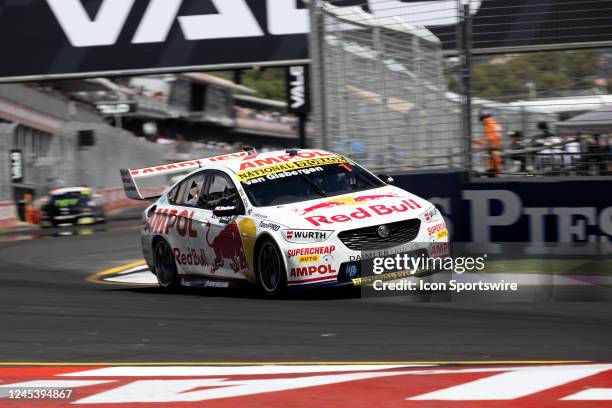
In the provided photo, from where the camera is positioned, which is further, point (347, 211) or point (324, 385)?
point (347, 211)

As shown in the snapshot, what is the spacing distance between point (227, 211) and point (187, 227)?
1126 millimetres

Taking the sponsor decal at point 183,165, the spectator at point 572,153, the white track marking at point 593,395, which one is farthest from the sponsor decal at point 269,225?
the white track marking at point 593,395

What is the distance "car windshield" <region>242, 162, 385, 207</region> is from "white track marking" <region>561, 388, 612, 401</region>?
586cm

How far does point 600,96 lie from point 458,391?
7.17 m

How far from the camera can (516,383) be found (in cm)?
586

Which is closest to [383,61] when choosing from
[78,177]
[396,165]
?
[396,165]

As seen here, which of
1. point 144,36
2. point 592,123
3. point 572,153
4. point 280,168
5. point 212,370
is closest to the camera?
point 212,370

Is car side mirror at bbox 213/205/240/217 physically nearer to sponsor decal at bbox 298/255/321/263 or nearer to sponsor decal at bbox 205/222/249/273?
sponsor decal at bbox 205/222/249/273

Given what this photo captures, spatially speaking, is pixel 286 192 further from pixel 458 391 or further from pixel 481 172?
pixel 458 391

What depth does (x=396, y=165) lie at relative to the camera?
13914mm

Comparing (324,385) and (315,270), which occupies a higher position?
(315,270)

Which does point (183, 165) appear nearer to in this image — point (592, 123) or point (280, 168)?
point (280, 168)

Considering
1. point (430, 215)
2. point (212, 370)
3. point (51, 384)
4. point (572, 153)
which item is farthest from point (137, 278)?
point (51, 384)

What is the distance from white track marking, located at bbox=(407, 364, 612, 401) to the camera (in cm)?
561
